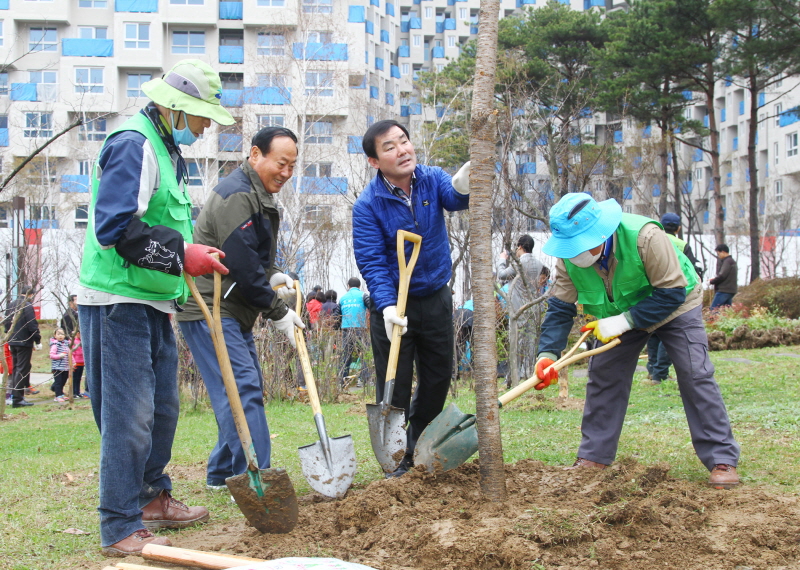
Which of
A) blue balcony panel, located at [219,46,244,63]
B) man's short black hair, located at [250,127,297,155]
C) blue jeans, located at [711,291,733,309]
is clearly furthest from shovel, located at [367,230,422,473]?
blue balcony panel, located at [219,46,244,63]

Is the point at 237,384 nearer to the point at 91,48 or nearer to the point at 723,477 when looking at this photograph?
the point at 723,477

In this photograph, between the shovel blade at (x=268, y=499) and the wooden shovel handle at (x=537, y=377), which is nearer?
the shovel blade at (x=268, y=499)

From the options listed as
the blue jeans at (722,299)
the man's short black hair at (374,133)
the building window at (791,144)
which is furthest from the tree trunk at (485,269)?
the building window at (791,144)

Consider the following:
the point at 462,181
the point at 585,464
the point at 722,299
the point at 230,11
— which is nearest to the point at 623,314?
the point at 585,464

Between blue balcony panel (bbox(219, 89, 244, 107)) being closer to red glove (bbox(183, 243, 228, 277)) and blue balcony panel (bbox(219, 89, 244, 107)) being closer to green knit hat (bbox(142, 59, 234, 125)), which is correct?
green knit hat (bbox(142, 59, 234, 125))

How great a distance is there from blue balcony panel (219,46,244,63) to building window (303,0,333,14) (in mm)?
10042

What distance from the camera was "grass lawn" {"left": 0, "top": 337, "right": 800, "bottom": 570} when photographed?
344 centimetres

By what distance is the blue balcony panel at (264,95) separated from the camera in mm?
24378

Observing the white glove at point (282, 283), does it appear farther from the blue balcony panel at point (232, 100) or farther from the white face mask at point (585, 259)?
the blue balcony panel at point (232, 100)

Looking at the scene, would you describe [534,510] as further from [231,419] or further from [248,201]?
[248,201]

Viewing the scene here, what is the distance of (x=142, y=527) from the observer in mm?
3051

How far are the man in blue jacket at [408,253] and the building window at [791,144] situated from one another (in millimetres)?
40774

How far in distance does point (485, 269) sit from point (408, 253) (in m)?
0.88

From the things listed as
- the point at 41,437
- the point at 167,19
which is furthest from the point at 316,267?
the point at 167,19
